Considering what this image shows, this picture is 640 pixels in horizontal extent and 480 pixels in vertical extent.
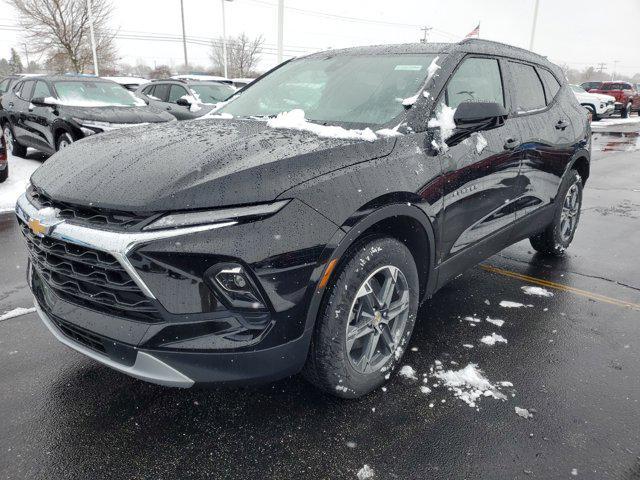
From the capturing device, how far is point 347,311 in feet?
7.23

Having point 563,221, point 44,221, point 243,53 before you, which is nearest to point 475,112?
point 44,221

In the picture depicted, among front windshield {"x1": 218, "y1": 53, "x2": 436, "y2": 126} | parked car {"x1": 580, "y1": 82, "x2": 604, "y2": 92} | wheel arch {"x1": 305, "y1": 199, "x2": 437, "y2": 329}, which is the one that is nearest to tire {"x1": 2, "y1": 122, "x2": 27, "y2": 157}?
front windshield {"x1": 218, "y1": 53, "x2": 436, "y2": 126}

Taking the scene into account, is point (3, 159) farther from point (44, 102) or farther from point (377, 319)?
point (377, 319)

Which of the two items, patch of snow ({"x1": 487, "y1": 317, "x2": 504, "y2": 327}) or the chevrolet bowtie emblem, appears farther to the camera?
patch of snow ({"x1": 487, "y1": 317, "x2": 504, "y2": 327})

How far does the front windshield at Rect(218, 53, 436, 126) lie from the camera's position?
278 centimetres

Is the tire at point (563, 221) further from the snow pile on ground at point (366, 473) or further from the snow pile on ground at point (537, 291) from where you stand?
the snow pile on ground at point (366, 473)

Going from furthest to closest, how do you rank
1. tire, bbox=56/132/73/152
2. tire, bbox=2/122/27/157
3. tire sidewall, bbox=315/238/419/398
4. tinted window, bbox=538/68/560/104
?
1. tire, bbox=2/122/27/157
2. tire, bbox=56/132/73/152
3. tinted window, bbox=538/68/560/104
4. tire sidewall, bbox=315/238/419/398

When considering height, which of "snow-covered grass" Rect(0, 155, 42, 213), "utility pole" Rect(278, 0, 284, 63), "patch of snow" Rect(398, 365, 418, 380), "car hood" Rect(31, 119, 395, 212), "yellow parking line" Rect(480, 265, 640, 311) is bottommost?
"snow-covered grass" Rect(0, 155, 42, 213)

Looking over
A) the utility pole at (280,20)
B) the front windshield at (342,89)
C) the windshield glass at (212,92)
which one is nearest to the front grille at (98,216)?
the front windshield at (342,89)

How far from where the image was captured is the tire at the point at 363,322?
2182 mm

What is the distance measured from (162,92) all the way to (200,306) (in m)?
11.5

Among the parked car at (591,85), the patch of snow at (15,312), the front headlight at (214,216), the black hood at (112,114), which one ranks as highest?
the front headlight at (214,216)

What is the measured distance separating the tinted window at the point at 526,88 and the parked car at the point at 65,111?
6232 mm

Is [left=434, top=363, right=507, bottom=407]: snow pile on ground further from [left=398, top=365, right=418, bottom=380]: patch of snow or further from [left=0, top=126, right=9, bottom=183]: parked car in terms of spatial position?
[left=0, top=126, right=9, bottom=183]: parked car
